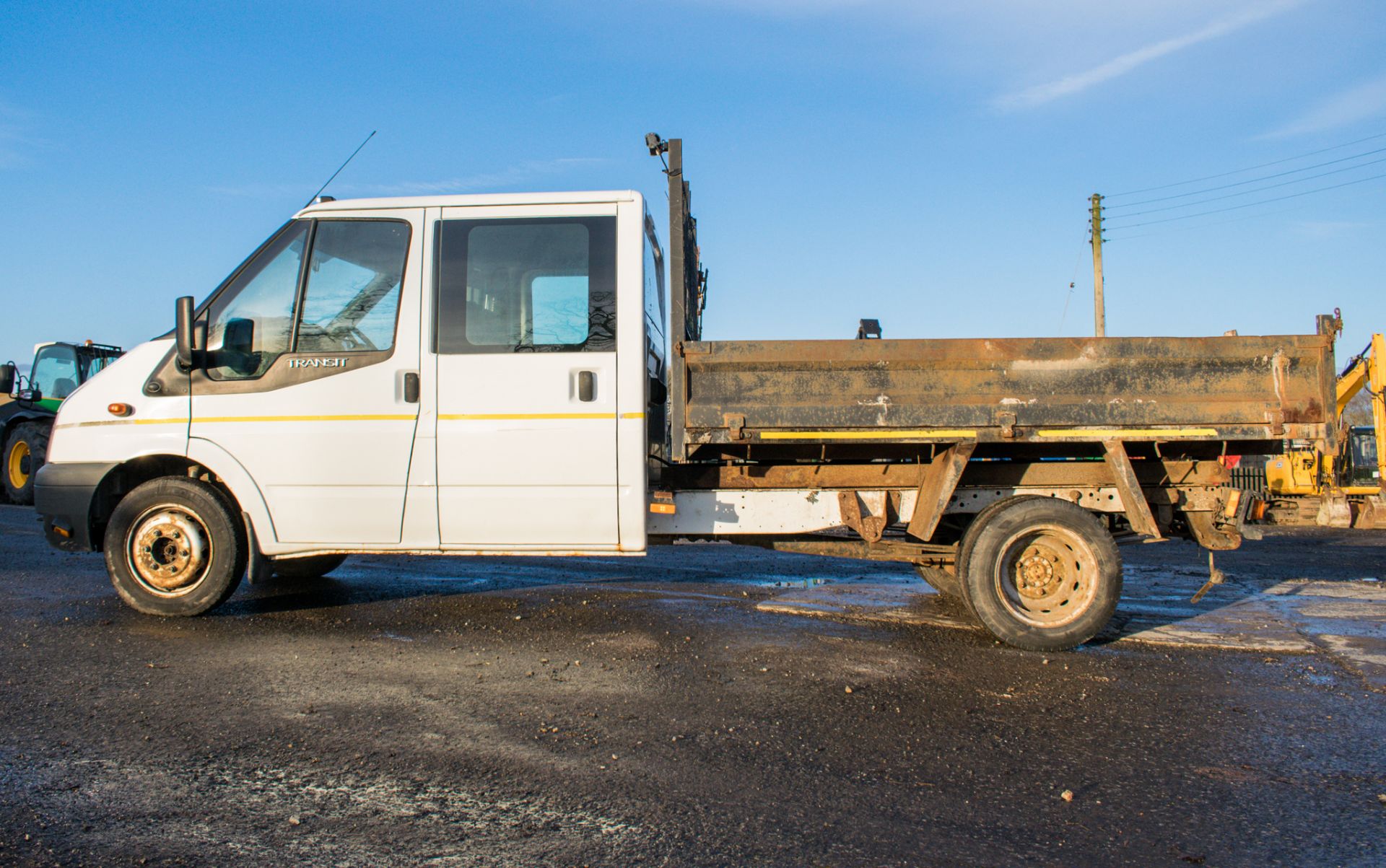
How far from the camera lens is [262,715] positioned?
4102 mm

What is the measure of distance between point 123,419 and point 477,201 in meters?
2.58

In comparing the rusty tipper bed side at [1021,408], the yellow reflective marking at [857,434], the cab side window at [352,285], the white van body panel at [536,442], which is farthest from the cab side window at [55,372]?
the yellow reflective marking at [857,434]

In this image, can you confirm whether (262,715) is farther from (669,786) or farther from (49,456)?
(49,456)

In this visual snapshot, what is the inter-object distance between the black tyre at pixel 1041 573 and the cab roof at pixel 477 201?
2.92m

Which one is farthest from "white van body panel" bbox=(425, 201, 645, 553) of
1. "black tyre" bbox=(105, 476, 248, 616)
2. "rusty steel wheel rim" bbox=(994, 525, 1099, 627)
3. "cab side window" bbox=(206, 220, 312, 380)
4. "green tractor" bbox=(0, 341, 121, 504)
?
"green tractor" bbox=(0, 341, 121, 504)

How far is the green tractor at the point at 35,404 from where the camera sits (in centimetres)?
1638

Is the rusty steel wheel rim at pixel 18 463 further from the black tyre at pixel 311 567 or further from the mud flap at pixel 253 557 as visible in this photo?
the mud flap at pixel 253 557

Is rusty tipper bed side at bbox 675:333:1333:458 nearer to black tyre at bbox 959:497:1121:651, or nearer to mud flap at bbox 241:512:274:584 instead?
black tyre at bbox 959:497:1121:651

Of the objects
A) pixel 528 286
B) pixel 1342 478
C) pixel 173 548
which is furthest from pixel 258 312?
pixel 1342 478

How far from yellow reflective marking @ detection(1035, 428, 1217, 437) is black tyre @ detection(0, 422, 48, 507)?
663 inches

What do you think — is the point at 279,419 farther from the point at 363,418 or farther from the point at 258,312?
the point at 258,312

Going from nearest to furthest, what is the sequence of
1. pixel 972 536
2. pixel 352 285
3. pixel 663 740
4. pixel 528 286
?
1. pixel 663 740
2. pixel 972 536
3. pixel 528 286
4. pixel 352 285

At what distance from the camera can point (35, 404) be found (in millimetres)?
16953

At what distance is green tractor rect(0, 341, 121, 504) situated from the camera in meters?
16.4
